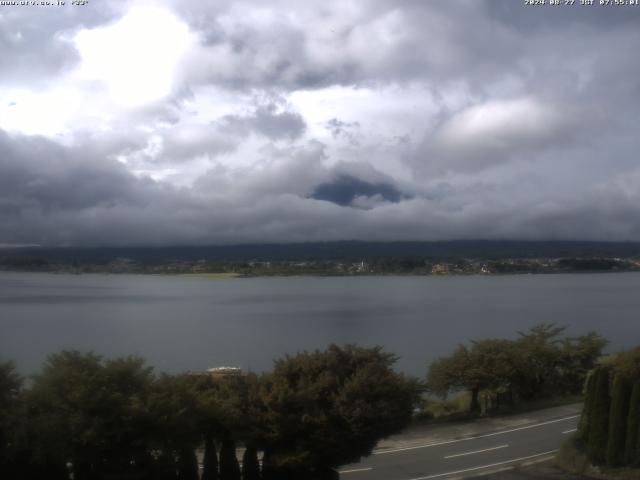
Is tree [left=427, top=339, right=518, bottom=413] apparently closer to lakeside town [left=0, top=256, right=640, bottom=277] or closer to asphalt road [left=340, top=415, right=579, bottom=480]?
asphalt road [left=340, top=415, right=579, bottom=480]

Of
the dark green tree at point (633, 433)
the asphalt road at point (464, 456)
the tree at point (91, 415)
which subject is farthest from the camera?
the asphalt road at point (464, 456)

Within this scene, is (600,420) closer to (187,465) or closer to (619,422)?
(619,422)

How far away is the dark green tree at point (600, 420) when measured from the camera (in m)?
15.1

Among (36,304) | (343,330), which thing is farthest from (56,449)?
(36,304)

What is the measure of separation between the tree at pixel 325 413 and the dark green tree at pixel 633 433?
483 centimetres

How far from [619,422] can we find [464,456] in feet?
15.2

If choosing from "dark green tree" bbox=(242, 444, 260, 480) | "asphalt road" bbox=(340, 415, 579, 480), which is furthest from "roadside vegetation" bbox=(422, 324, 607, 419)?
"dark green tree" bbox=(242, 444, 260, 480)

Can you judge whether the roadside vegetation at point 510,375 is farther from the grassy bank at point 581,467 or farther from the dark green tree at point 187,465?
the dark green tree at point 187,465

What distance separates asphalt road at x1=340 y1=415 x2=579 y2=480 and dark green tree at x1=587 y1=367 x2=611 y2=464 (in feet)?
7.29

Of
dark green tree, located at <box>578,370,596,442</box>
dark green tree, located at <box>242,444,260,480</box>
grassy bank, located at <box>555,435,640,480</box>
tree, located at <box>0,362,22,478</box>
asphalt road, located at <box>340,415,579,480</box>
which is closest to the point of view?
tree, located at <box>0,362,22,478</box>

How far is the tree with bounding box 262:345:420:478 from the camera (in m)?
Result: 13.4

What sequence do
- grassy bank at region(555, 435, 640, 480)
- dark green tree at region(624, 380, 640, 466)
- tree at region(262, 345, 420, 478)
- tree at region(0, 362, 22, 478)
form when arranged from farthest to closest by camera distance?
dark green tree at region(624, 380, 640, 466)
grassy bank at region(555, 435, 640, 480)
tree at region(262, 345, 420, 478)
tree at region(0, 362, 22, 478)

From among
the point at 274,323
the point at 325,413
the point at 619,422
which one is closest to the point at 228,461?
the point at 325,413

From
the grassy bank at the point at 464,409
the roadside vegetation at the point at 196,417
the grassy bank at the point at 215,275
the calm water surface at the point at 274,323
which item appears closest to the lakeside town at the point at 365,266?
the grassy bank at the point at 215,275
